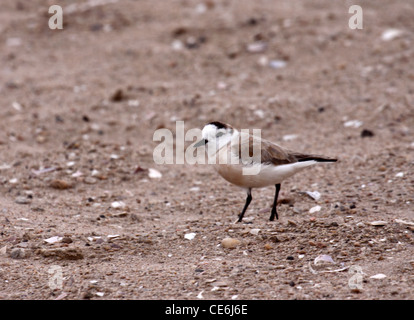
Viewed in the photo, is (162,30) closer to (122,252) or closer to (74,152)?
(74,152)

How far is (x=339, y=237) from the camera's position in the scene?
16.4ft

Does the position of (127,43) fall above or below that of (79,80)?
above

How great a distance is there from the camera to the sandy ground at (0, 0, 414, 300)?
4613 mm

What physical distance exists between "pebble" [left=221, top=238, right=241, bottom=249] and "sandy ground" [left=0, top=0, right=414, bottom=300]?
0.17ft

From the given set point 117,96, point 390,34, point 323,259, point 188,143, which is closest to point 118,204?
point 188,143

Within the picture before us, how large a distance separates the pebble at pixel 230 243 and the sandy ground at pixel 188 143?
5 cm

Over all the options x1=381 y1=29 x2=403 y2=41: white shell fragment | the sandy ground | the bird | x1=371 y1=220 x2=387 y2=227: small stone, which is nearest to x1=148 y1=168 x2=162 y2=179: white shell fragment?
the sandy ground

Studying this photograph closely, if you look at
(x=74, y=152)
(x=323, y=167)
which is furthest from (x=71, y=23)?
(x=323, y=167)

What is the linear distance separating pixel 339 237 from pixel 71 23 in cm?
800

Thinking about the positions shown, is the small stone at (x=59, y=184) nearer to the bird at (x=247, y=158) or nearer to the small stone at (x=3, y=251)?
the small stone at (x=3, y=251)

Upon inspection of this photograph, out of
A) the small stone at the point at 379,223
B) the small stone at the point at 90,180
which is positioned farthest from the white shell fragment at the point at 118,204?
the small stone at the point at 379,223

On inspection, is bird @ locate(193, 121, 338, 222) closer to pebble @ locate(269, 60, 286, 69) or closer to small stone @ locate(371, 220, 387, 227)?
small stone @ locate(371, 220, 387, 227)

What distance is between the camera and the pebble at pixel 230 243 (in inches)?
198

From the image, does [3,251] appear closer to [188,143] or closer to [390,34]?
[188,143]
